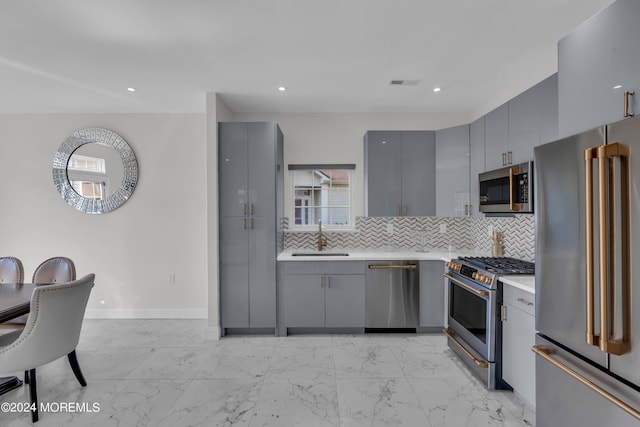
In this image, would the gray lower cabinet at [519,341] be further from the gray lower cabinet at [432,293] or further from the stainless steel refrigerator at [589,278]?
the gray lower cabinet at [432,293]

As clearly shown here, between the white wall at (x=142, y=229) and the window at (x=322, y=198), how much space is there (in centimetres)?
124

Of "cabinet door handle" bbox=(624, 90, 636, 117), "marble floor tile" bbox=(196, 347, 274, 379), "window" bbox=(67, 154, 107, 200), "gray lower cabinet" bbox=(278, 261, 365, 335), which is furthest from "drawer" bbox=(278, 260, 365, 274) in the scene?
"window" bbox=(67, 154, 107, 200)

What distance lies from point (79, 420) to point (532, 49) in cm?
433

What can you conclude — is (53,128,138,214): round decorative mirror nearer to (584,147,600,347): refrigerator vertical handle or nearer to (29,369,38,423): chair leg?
(29,369,38,423): chair leg

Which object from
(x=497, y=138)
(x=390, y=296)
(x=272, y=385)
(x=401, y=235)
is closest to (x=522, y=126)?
(x=497, y=138)

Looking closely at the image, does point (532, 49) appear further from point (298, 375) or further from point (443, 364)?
point (298, 375)

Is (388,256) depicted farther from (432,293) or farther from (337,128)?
(337,128)

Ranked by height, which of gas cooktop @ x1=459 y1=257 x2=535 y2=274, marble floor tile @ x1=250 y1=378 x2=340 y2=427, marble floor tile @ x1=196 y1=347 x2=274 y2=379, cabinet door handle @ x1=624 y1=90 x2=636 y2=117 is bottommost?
marble floor tile @ x1=250 y1=378 x2=340 y2=427

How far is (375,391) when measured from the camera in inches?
89.8

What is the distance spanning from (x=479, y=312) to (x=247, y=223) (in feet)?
7.89

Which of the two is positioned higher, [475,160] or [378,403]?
[475,160]

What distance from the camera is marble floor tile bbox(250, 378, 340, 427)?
1968 mm

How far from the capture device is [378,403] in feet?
7.03

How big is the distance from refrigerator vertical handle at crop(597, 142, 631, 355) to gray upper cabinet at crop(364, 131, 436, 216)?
7.84 ft
